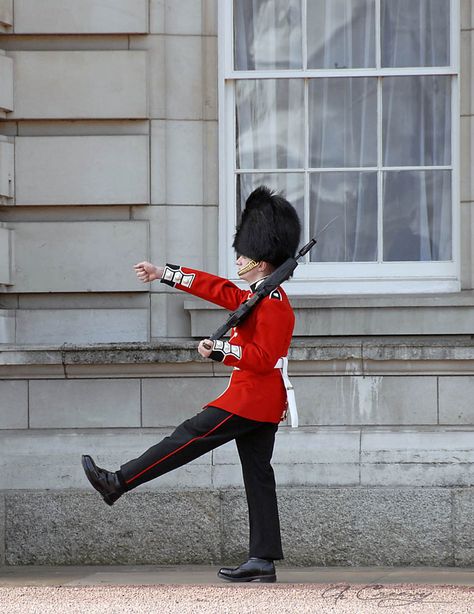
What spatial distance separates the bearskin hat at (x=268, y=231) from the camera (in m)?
→ 6.88

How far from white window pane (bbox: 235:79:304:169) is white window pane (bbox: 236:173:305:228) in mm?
56

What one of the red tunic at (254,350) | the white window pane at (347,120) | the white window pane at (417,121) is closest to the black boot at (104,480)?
the red tunic at (254,350)

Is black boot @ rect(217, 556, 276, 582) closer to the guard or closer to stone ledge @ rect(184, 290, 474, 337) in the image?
the guard

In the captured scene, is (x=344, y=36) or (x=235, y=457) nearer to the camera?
(x=235, y=457)

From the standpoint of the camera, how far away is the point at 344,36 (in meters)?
8.60

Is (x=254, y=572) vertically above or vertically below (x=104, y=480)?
below

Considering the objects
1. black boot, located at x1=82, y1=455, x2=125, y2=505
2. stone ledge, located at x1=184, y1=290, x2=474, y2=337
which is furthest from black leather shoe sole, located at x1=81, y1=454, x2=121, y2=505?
stone ledge, located at x1=184, y1=290, x2=474, y2=337

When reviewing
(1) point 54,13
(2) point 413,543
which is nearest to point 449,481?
(2) point 413,543

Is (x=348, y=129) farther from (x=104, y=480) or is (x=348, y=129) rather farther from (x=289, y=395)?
(x=104, y=480)

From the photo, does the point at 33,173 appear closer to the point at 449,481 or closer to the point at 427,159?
the point at 427,159

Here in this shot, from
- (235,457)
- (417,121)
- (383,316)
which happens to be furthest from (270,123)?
(235,457)

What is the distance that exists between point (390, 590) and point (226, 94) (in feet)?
11.4

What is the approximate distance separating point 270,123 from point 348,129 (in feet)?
1.54

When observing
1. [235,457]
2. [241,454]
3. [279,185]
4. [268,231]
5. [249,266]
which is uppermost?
[279,185]
